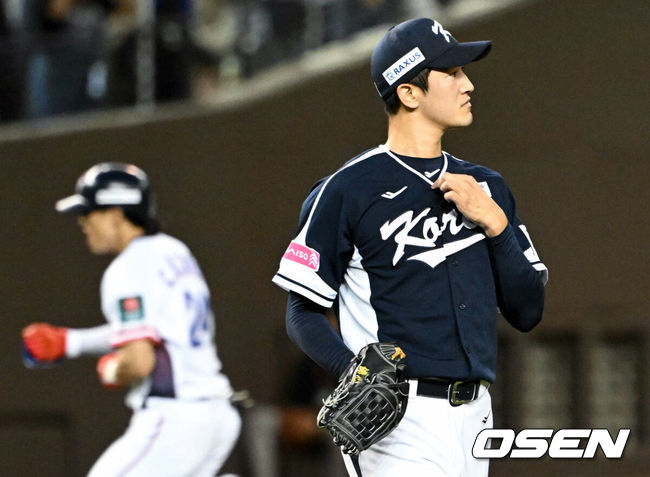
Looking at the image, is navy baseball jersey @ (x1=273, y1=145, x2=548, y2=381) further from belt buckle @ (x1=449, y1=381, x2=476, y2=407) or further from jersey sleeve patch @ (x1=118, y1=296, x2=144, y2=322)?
jersey sleeve patch @ (x1=118, y1=296, x2=144, y2=322)

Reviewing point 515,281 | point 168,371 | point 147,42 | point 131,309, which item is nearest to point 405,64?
point 515,281

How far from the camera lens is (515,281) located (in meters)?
4.33

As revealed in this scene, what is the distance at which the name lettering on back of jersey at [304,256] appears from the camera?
427 centimetres

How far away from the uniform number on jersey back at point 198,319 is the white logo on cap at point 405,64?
2.18 m

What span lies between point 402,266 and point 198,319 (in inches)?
87.2

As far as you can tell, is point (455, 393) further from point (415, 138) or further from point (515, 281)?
point (415, 138)

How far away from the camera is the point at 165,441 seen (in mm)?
6047

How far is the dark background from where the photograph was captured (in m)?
10.4

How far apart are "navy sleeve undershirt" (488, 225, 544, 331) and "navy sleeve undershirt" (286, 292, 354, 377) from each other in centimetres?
58

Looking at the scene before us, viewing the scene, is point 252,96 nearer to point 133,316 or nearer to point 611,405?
point 611,405

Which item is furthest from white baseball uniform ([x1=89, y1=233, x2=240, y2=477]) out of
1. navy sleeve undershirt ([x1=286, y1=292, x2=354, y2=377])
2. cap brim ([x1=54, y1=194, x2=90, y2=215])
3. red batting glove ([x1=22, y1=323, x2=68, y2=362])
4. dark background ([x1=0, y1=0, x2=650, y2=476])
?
dark background ([x1=0, y1=0, x2=650, y2=476])

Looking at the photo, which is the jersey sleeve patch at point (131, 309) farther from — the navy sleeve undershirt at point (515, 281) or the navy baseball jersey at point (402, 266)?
the navy sleeve undershirt at point (515, 281)

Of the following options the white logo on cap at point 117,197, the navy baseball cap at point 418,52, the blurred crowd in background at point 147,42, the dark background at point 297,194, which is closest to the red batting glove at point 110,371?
the white logo on cap at point 117,197

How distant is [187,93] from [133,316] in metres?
4.84
